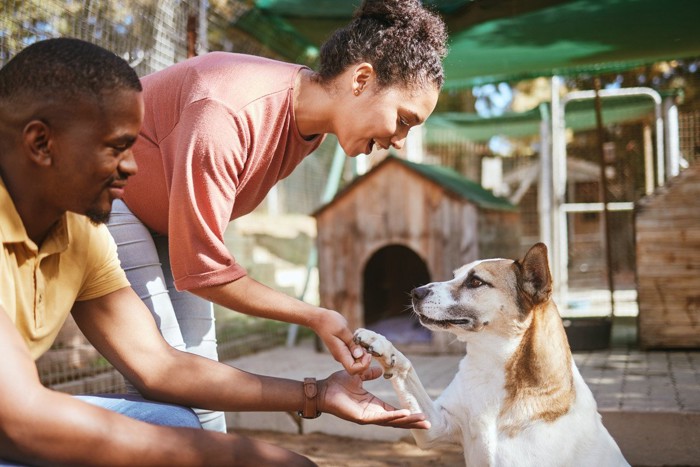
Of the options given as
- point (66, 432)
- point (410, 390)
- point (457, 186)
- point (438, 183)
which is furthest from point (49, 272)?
point (457, 186)

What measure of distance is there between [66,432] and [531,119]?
8455 millimetres

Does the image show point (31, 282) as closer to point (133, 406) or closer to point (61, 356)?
point (133, 406)

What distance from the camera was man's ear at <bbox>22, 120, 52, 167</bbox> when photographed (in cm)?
139

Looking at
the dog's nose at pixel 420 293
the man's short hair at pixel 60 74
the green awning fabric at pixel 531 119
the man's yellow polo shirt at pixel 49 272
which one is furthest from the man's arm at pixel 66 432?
the green awning fabric at pixel 531 119

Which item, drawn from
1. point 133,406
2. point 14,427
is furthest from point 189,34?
point 14,427

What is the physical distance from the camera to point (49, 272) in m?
1.63

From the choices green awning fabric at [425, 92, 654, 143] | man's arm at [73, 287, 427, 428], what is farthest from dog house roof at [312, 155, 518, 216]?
man's arm at [73, 287, 427, 428]

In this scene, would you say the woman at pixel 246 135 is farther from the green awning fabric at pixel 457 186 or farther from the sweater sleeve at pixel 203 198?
the green awning fabric at pixel 457 186

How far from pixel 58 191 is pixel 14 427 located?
459 millimetres

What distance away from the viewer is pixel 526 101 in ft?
63.7

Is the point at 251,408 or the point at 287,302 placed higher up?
the point at 287,302

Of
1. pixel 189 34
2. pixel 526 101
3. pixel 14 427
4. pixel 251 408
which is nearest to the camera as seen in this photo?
pixel 14 427

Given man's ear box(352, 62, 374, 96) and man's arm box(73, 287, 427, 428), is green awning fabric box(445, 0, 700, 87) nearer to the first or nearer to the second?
man's ear box(352, 62, 374, 96)

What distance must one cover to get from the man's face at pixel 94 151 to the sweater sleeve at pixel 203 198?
0.44 metres
